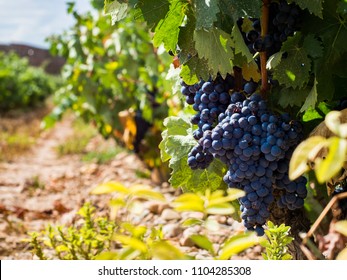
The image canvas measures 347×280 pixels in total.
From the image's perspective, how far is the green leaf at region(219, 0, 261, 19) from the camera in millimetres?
1523

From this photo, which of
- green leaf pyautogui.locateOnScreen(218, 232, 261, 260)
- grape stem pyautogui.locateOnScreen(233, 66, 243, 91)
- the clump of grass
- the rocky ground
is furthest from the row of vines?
the clump of grass

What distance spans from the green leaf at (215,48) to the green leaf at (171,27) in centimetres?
10

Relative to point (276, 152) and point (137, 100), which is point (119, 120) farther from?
point (276, 152)

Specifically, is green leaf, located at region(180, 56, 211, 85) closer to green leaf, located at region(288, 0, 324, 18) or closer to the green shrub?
green leaf, located at region(288, 0, 324, 18)

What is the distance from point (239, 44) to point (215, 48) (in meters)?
0.07

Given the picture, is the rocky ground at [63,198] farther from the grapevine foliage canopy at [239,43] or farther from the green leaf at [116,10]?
the green leaf at [116,10]

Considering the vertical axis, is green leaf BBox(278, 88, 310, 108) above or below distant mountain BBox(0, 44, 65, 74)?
Answer: below

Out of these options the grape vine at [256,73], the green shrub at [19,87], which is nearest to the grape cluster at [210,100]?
the grape vine at [256,73]

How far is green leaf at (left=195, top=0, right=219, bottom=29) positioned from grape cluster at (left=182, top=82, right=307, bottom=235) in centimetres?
30

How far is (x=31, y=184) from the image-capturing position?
204 inches

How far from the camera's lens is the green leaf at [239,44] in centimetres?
160

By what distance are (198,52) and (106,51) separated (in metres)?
4.35
